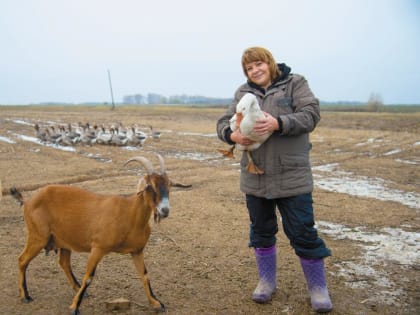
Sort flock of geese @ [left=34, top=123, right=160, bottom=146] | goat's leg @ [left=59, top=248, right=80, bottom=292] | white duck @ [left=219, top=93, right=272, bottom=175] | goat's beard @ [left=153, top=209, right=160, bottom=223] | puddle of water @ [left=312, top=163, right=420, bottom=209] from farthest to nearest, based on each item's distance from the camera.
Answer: flock of geese @ [left=34, top=123, right=160, bottom=146] < puddle of water @ [left=312, top=163, right=420, bottom=209] < goat's leg @ [left=59, top=248, right=80, bottom=292] < goat's beard @ [left=153, top=209, right=160, bottom=223] < white duck @ [left=219, top=93, right=272, bottom=175]

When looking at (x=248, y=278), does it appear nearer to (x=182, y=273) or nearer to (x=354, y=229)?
(x=182, y=273)

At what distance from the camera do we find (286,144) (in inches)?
165

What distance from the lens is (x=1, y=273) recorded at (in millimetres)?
5379

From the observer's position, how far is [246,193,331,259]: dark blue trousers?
424 centimetres

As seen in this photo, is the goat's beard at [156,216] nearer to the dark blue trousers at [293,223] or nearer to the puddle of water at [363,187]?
the dark blue trousers at [293,223]

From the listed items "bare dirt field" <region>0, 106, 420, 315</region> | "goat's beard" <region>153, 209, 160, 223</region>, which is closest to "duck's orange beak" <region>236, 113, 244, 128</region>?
"goat's beard" <region>153, 209, 160, 223</region>

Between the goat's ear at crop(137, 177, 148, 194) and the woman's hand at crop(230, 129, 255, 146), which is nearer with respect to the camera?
the woman's hand at crop(230, 129, 255, 146)

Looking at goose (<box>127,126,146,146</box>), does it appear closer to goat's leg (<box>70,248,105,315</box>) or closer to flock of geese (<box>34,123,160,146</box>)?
flock of geese (<box>34,123,160,146</box>)

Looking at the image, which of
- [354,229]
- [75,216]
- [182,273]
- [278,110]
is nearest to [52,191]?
[75,216]

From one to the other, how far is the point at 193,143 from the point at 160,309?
49.9 ft

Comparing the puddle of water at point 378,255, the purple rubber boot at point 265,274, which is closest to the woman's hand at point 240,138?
the purple rubber boot at point 265,274

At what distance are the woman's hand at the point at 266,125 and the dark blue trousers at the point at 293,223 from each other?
0.75 metres

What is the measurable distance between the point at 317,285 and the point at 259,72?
2239 mm

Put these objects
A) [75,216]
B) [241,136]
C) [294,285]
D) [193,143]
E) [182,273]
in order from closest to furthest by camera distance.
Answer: [241,136]
[75,216]
[294,285]
[182,273]
[193,143]
